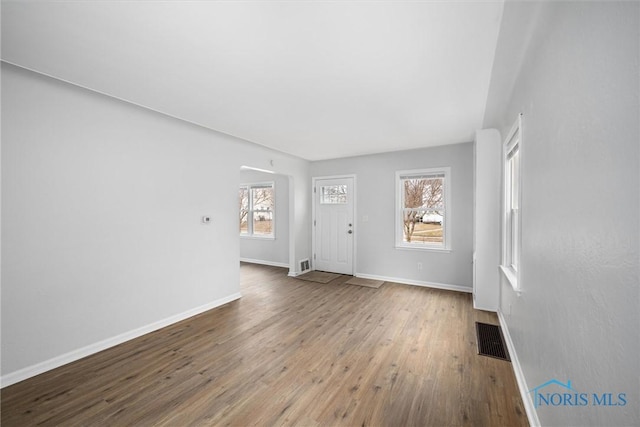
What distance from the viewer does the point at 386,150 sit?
5059 millimetres

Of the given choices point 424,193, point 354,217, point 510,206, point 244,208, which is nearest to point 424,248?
point 424,193

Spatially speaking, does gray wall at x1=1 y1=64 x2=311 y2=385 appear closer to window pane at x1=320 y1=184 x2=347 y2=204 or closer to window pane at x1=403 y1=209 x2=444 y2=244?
window pane at x1=320 y1=184 x2=347 y2=204

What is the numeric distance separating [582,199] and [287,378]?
2254mm

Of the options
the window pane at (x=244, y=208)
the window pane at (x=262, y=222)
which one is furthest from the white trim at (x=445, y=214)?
the window pane at (x=244, y=208)

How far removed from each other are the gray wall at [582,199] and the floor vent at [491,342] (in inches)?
30.4

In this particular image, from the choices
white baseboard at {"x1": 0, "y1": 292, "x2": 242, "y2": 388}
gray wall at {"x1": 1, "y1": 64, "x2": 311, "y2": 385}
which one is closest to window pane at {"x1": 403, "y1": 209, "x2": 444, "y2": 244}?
gray wall at {"x1": 1, "y1": 64, "x2": 311, "y2": 385}

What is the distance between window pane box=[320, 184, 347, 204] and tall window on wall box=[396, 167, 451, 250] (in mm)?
1153

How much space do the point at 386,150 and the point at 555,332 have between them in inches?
161

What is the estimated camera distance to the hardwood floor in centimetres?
186

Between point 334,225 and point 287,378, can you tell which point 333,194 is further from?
point 287,378

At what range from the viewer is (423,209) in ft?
16.3

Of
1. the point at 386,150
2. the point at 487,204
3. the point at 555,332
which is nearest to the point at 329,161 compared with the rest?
the point at 386,150

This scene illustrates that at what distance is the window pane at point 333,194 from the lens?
18.9 feet

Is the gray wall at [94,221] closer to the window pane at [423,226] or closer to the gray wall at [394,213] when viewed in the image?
the gray wall at [394,213]
